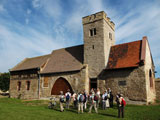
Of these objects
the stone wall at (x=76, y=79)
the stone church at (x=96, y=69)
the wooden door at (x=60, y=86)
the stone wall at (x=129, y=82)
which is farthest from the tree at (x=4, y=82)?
the stone wall at (x=129, y=82)

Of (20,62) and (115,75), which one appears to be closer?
(115,75)

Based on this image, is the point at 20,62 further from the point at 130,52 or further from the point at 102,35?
the point at 130,52

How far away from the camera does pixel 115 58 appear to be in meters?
19.9

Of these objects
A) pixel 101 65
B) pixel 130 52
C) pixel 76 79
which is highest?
pixel 130 52

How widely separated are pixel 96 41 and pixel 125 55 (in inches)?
177

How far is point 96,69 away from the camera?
20.1 m

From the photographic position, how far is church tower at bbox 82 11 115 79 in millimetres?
20078

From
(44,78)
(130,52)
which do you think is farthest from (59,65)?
(130,52)

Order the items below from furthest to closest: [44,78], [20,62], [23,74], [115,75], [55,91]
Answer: [20,62]
[23,74]
[44,78]
[55,91]
[115,75]

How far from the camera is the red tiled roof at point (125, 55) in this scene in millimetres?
17734

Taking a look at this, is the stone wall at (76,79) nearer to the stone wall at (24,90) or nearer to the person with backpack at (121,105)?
the stone wall at (24,90)

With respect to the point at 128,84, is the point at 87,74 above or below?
above

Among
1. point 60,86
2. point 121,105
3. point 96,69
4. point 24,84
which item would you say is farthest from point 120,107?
point 24,84

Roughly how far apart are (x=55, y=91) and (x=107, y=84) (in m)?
8.34
